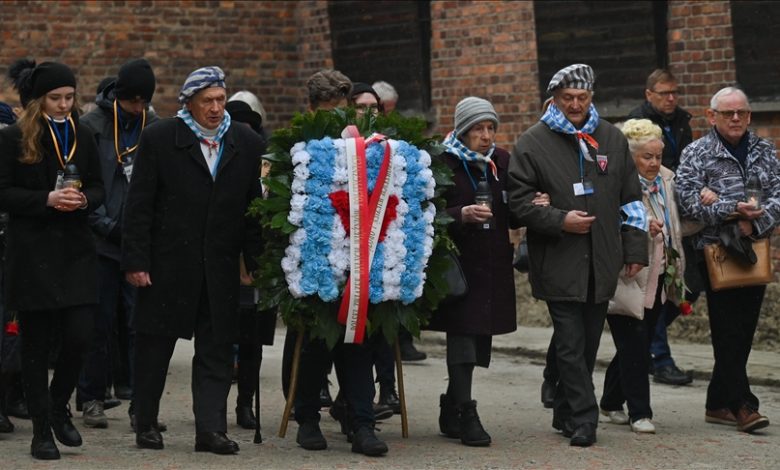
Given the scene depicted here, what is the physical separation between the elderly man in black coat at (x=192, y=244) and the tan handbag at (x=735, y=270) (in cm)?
272

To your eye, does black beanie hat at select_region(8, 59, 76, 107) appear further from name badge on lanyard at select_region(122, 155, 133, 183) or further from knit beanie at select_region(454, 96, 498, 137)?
knit beanie at select_region(454, 96, 498, 137)

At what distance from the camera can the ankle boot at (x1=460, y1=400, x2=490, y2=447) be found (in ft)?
29.3

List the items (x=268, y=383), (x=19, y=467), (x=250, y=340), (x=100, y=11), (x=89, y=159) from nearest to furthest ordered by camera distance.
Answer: (x=19, y=467) < (x=89, y=159) < (x=250, y=340) < (x=268, y=383) < (x=100, y=11)

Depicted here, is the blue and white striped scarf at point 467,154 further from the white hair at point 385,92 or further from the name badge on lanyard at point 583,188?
the white hair at point 385,92

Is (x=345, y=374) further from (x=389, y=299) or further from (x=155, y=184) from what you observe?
(x=155, y=184)

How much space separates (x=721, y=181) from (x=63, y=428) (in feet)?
13.0

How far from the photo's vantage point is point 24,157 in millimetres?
8562

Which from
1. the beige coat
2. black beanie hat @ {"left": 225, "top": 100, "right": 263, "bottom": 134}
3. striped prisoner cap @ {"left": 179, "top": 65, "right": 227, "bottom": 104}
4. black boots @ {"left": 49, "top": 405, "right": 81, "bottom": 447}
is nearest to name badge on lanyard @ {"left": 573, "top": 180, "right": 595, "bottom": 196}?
the beige coat

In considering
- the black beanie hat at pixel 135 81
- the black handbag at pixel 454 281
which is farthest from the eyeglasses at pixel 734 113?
the black beanie hat at pixel 135 81

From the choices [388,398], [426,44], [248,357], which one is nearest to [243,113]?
[248,357]

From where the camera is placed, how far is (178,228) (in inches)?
339

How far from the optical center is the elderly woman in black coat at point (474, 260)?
896 cm

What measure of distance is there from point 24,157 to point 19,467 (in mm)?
1572

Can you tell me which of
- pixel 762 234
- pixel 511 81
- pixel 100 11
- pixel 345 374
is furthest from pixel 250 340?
pixel 100 11
